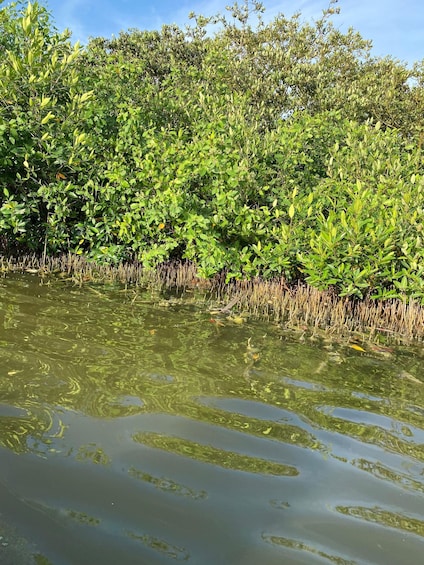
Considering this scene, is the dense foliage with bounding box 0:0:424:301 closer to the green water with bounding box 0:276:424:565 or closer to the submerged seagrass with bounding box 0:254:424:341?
the submerged seagrass with bounding box 0:254:424:341

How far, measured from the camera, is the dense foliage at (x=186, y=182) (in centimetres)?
470

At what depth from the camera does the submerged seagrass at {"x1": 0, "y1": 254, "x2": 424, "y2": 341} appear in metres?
4.28

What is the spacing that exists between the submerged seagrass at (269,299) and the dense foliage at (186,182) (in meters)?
0.18

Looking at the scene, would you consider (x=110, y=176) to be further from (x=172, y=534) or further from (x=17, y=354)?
(x=172, y=534)

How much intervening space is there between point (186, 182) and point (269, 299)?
1795mm

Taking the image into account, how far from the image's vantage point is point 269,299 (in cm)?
477

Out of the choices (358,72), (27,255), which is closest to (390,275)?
(27,255)

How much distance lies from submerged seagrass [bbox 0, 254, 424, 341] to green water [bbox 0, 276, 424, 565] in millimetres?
990

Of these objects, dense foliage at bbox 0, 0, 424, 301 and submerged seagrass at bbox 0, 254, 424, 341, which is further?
dense foliage at bbox 0, 0, 424, 301

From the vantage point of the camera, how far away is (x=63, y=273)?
5.42 metres

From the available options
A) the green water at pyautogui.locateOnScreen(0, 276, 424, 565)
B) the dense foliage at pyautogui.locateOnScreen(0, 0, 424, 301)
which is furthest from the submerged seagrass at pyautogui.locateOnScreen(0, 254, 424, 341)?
the green water at pyautogui.locateOnScreen(0, 276, 424, 565)

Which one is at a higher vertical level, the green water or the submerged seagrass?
the submerged seagrass

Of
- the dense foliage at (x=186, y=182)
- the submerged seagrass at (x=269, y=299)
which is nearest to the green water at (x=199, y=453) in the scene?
the submerged seagrass at (x=269, y=299)

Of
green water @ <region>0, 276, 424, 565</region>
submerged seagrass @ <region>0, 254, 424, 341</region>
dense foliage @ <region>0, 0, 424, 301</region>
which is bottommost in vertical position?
green water @ <region>0, 276, 424, 565</region>
